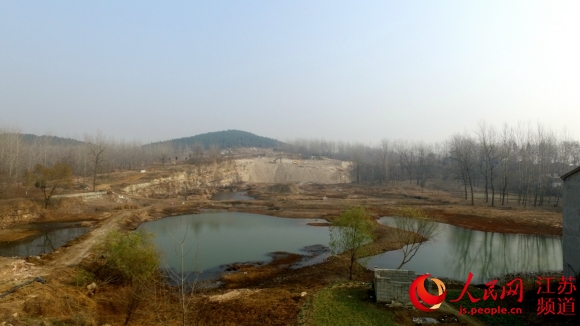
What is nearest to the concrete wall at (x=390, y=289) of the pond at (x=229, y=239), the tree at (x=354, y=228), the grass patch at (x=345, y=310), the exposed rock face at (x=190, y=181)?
the grass patch at (x=345, y=310)

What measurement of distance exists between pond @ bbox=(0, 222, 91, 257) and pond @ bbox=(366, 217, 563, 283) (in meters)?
25.2

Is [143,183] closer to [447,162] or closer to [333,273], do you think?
[333,273]

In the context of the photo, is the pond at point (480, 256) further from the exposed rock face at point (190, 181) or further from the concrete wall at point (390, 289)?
the exposed rock face at point (190, 181)

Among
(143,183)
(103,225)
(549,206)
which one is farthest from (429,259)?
(143,183)

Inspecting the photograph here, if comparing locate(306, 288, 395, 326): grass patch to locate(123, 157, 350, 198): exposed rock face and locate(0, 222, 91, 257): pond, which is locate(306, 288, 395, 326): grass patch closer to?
locate(0, 222, 91, 257): pond

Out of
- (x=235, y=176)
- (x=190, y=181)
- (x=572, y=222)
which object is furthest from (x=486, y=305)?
(x=235, y=176)

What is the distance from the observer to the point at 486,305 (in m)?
12.4

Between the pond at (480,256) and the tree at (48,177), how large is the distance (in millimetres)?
37356

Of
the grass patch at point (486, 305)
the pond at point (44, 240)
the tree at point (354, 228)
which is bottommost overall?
the pond at point (44, 240)

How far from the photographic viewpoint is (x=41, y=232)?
30.1 metres

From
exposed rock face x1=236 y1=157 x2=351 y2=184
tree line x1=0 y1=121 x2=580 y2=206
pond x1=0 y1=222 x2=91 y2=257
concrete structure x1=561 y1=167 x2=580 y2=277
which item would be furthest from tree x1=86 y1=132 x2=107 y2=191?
concrete structure x1=561 y1=167 x2=580 y2=277

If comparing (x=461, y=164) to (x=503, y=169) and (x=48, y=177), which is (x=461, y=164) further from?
(x=48, y=177)

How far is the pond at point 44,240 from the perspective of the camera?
23725 millimetres

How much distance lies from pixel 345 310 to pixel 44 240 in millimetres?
28188
